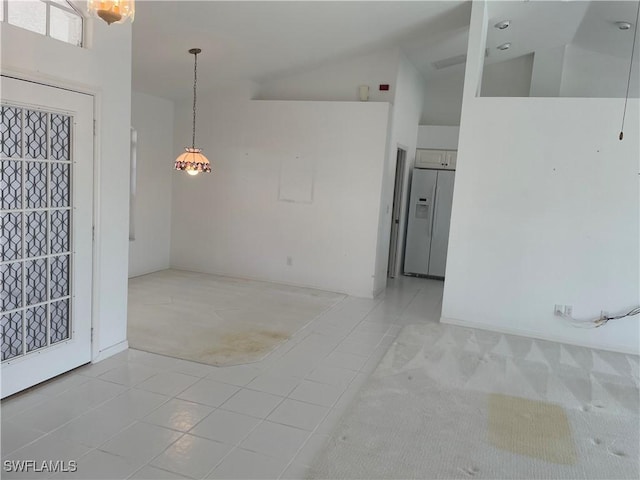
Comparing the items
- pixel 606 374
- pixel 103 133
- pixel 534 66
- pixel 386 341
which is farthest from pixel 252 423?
pixel 534 66

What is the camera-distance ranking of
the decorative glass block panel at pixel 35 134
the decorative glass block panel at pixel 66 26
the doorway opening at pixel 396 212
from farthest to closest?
1. the doorway opening at pixel 396 212
2. the decorative glass block panel at pixel 66 26
3. the decorative glass block panel at pixel 35 134

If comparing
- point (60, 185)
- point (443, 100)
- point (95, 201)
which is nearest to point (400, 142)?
point (443, 100)

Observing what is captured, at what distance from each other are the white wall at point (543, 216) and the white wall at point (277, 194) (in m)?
1.43

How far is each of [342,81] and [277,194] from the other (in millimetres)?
1747

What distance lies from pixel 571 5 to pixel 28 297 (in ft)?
19.8

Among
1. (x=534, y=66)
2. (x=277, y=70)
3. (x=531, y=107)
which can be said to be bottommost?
(x=531, y=107)

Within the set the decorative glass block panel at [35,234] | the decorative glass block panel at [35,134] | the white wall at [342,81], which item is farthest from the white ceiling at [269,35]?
the decorative glass block panel at [35,234]

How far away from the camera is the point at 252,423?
2939 mm

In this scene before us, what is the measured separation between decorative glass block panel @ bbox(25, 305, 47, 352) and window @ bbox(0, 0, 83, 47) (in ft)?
5.79

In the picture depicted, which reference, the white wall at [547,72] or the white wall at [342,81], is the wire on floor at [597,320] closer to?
the white wall at [342,81]

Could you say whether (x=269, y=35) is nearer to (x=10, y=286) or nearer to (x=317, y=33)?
(x=317, y=33)

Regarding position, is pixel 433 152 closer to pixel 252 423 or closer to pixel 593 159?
pixel 593 159

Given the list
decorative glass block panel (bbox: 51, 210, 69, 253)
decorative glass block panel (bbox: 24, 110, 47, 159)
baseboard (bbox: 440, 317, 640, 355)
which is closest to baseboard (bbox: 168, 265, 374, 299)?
baseboard (bbox: 440, 317, 640, 355)

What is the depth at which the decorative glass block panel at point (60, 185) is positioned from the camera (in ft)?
10.6
